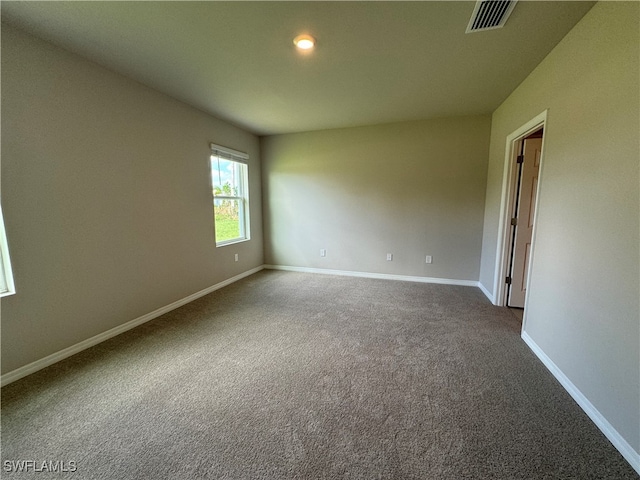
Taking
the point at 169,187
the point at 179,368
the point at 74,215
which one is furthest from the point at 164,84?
the point at 179,368

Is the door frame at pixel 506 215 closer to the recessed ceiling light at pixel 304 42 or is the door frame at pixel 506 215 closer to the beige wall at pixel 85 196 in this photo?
the recessed ceiling light at pixel 304 42

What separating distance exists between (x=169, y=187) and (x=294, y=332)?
219 cm

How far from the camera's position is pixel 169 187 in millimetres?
3037

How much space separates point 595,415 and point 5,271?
154 inches

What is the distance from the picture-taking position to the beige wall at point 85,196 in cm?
185

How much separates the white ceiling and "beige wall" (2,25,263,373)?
0.25 metres

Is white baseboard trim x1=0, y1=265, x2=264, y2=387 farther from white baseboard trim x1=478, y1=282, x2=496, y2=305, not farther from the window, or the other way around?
white baseboard trim x1=478, y1=282, x2=496, y2=305

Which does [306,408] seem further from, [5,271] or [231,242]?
[231,242]

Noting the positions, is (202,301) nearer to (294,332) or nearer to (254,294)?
(254,294)

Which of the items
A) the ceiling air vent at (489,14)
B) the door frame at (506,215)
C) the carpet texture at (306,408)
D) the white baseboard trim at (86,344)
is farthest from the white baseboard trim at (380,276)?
the ceiling air vent at (489,14)

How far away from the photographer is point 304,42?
196 cm

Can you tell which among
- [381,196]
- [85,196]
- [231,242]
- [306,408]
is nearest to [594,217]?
[306,408]

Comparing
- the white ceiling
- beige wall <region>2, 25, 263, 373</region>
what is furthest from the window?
the white ceiling

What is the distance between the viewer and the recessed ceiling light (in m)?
1.90
